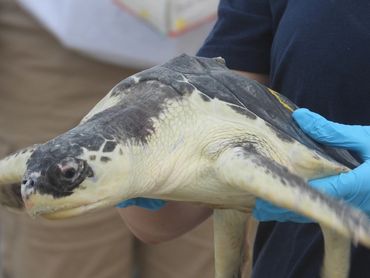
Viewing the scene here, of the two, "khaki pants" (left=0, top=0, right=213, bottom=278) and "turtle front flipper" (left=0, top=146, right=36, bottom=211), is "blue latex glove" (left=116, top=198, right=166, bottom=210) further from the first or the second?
"khaki pants" (left=0, top=0, right=213, bottom=278)

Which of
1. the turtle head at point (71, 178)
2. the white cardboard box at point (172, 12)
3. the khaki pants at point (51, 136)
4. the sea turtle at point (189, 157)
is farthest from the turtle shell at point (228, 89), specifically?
the khaki pants at point (51, 136)

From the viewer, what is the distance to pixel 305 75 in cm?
95

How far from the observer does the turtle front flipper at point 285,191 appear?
2.21 ft

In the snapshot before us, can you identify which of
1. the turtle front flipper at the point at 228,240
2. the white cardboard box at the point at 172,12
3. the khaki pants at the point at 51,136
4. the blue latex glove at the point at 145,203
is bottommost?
the khaki pants at the point at 51,136

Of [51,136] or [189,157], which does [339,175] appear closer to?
[189,157]

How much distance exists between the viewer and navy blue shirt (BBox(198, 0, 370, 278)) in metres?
0.92

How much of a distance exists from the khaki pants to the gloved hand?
834 mm

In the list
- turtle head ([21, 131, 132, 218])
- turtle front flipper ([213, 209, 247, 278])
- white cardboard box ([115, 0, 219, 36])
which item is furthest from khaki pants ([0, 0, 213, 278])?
turtle head ([21, 131, 132, 218])

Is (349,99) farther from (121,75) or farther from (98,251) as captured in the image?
(98,251)

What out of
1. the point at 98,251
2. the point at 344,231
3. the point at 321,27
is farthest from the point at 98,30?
the point at 344,231

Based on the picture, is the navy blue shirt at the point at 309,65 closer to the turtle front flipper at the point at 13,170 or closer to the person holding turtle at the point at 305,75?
the person holding turtle at the point at 305,75

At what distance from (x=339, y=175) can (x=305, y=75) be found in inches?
7.1

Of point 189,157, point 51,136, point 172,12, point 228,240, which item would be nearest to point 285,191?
point 189,157

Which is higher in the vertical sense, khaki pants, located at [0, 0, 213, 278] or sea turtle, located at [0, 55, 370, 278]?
sea turtle, located at [0, 55, 370, 278]
